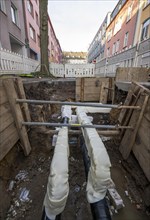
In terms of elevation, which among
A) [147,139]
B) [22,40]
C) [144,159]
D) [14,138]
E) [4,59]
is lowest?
[144,159]

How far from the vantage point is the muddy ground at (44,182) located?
4.72ft

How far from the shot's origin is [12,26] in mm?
7816

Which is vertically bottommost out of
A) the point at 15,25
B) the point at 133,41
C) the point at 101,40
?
the point at 133,41

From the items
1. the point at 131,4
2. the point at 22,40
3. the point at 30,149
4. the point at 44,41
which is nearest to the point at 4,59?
the point at 44,41

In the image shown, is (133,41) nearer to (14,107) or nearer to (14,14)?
(14,14)

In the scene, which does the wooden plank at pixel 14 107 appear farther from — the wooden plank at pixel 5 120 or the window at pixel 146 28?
the window at pixel 146 28

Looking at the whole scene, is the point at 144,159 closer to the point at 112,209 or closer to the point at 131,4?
the point at 112,209

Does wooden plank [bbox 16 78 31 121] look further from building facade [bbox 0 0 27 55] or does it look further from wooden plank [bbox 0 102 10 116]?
building facade [bbox 0 0 27 55]

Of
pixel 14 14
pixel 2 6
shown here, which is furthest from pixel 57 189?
pixel 14 14

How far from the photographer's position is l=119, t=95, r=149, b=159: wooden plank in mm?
1719

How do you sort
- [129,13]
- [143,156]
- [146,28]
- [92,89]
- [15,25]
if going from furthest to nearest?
1. [129,13]
2. [146,28]
3. [15,25]
4. [92,89]
5. [143,156]

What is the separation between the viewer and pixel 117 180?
6.04 feet

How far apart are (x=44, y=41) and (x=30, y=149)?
6190mm

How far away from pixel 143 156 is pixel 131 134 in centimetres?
39
